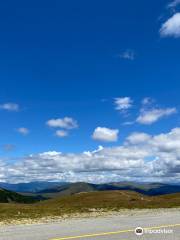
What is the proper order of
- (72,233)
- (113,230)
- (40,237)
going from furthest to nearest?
(113,230)
(72,233)
(40,237)

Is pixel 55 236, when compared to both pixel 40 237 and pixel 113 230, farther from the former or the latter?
pixel 113 230

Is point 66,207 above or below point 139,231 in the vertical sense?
above

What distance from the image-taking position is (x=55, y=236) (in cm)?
1841

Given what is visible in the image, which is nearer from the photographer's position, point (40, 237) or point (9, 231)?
point (40, 237)

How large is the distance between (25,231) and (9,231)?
3.04 ft

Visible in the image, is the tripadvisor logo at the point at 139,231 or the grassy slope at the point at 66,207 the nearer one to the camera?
the tripadvisor logo at the point at 139,231

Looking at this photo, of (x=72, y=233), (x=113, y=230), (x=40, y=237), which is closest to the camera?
(x=40, y=237)

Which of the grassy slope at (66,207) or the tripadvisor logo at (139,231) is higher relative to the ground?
the grassy slope at (66,207)

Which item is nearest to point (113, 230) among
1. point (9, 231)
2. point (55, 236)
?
point (55, 236)

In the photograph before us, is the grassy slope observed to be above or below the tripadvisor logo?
above

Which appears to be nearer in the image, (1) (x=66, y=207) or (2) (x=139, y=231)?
(2) (x=139, y=231)

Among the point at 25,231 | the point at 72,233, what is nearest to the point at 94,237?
the point at 72,233

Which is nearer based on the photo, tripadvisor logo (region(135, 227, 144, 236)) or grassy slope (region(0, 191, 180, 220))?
tripadvisor logo (region(135, 227, 144, 236))

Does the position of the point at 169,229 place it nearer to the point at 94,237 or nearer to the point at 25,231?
the point at 94,237
